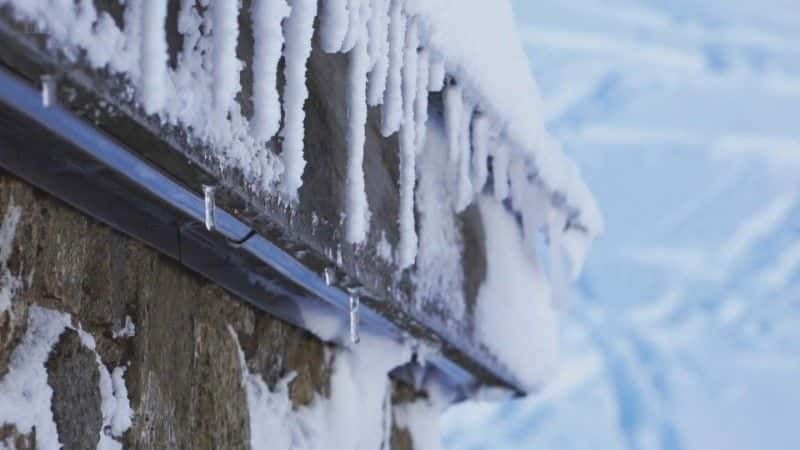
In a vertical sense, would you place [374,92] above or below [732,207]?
below

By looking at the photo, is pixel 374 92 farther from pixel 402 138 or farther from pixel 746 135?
pixel 746 135

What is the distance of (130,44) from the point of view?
3.28 feet

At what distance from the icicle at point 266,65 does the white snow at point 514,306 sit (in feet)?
2.91

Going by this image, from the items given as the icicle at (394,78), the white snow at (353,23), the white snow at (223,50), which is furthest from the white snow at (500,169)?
the white snow at (223,50)

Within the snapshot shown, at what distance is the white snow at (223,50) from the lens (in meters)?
1.11

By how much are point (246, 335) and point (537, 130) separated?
26.0 inches

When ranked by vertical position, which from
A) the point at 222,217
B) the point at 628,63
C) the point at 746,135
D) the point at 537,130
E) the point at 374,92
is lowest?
the point at 222,217

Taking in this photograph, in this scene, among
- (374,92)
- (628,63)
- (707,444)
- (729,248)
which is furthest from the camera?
(628,63)

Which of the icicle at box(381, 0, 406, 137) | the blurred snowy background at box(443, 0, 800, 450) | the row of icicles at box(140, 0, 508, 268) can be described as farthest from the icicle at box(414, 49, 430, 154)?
the blurred snowy background at box(443, 0, 800, 450)

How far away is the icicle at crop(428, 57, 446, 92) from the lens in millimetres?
1607

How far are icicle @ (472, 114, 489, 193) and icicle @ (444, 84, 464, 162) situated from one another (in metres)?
0.09

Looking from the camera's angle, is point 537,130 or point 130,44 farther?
point 537,130

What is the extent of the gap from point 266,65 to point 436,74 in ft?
1.50

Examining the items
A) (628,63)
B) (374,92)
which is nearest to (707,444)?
(628,63)
